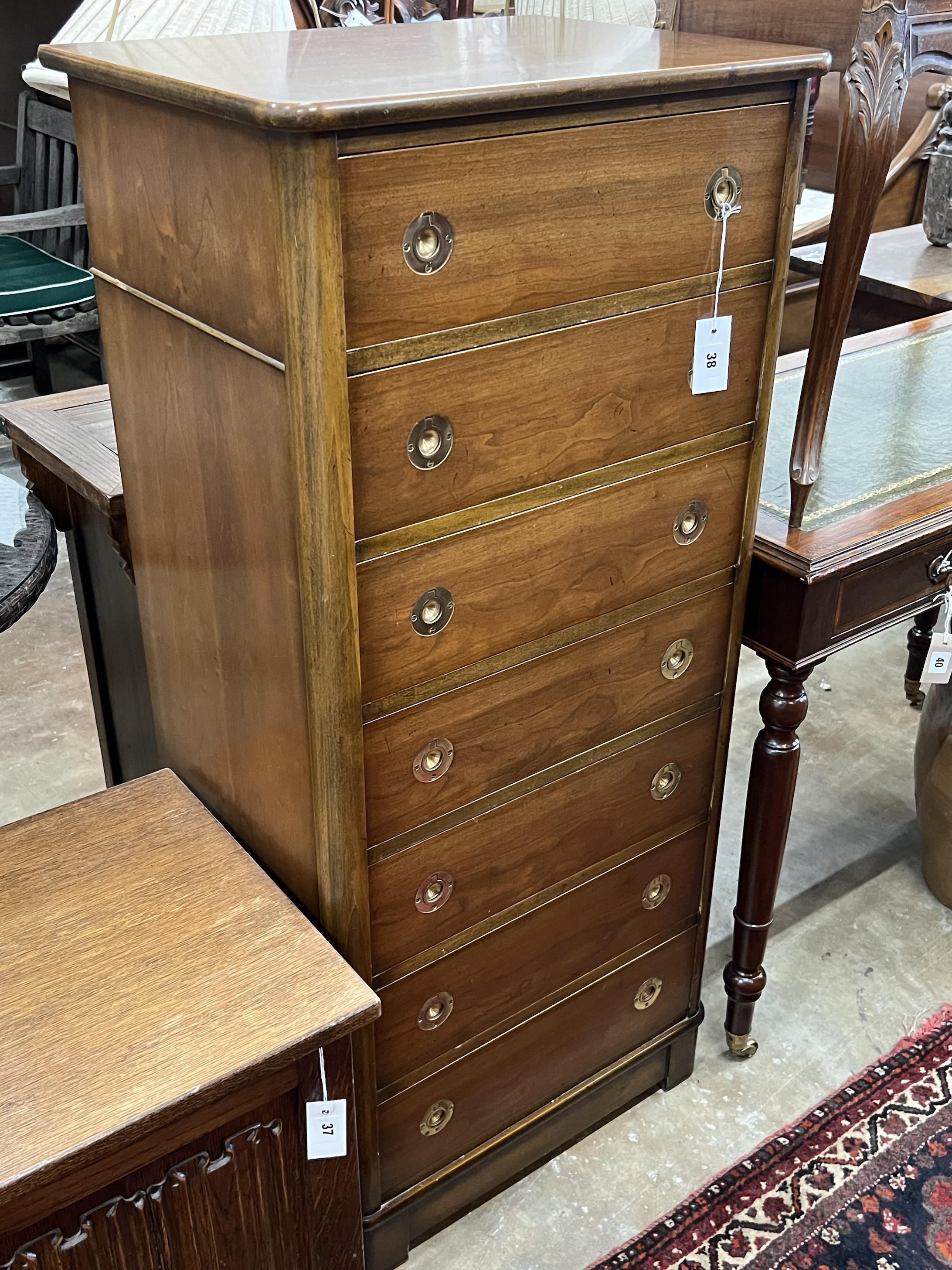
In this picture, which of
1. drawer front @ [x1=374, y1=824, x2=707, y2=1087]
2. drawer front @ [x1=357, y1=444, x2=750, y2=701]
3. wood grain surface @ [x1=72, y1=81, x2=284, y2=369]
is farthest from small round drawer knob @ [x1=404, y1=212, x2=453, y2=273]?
drawer front @ [x1=374, y1=824, x2=707, y2=1087]

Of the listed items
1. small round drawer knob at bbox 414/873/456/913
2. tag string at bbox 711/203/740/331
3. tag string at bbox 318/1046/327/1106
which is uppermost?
tag string at bbox 711/203/740/331

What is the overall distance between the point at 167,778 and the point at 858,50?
139cm

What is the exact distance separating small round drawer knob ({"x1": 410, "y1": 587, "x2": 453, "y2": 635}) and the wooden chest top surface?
510 millimetres

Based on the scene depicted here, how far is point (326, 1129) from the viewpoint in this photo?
146 centimetres

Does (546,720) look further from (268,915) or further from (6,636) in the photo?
(6,636)

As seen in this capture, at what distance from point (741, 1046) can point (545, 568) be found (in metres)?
1.19

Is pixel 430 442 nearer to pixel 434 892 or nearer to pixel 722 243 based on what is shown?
pixel 722 243

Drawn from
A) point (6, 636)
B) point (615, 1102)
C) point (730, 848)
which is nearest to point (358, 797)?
point (615, 1102)

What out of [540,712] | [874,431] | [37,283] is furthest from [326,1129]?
[37,283]

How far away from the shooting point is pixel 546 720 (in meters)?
1.57

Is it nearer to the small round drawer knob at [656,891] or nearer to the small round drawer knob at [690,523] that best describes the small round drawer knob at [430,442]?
the small round drawer knob at [690,523]

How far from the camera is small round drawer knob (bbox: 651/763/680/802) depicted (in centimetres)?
178

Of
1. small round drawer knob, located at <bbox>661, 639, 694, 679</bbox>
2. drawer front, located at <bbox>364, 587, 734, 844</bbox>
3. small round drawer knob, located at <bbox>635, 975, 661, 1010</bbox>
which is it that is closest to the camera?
drawer front, located at <bbox>364, 587, 734, 844</bbox>

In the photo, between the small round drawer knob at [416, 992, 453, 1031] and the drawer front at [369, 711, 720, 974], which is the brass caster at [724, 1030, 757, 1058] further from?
the small round drawer knob at [416, 992, 453, 1031]
